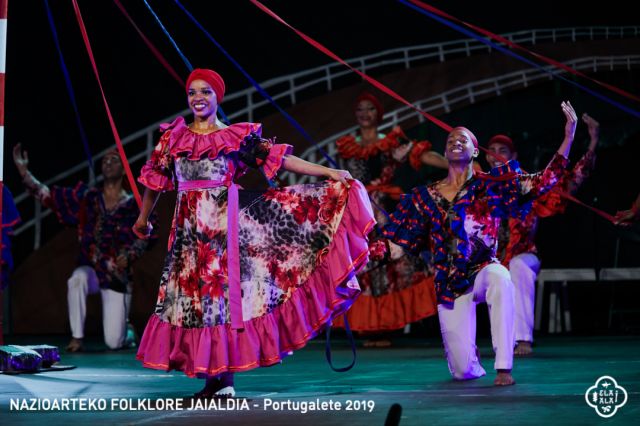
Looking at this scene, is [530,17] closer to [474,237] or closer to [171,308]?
[474,237]

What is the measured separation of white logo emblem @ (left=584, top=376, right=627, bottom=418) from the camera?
3.88m

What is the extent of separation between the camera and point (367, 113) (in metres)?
8.17

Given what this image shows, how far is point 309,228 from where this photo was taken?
4.74 metres

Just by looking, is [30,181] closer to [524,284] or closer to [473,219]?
[524,284]

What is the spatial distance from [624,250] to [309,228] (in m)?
6.06

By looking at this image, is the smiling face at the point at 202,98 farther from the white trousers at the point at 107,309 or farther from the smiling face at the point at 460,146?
the white trousers at the point at 107,309

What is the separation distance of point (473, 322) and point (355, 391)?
92 cm

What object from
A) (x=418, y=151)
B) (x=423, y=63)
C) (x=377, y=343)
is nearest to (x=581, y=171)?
(x=418, y=151)

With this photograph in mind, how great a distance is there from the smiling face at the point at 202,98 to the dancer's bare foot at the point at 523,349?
3258 millimetres

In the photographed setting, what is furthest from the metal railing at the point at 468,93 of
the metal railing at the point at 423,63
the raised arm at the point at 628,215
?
the raised arm at the point at 628,215

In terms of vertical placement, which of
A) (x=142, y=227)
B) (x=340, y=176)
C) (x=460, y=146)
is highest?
(x=460, y=146)

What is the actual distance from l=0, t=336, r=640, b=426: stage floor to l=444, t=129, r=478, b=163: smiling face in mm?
1120

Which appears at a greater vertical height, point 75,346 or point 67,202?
point 67,202

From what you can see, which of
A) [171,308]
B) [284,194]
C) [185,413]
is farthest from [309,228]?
[185,413]
